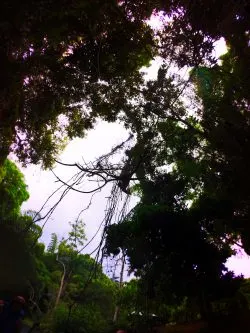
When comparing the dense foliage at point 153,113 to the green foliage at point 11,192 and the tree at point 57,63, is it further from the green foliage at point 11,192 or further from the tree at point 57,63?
the green foliage at point 11,192

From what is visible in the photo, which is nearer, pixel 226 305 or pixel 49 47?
pixel 49 47


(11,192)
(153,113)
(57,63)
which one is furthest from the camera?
(11,192)

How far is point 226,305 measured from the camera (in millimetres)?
7848

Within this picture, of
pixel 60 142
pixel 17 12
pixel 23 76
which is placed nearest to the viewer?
pixel 17 12

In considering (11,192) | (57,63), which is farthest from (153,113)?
(11,192)

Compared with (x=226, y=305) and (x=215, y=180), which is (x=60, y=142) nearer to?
(x=215, y=180)

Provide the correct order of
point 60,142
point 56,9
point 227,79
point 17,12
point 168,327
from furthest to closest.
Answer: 1. point 60,142
2. point 227,79
3. point 168,327
4. point 56,9
5. point 17,12

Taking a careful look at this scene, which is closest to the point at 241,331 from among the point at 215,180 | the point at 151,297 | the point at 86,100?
the point at 151,297

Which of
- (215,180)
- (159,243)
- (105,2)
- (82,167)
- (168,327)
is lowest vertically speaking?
(168,327)

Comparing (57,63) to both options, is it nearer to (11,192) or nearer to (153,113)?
(153,113)

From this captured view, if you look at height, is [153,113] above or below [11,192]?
below

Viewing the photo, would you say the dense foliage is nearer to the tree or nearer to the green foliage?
the tree

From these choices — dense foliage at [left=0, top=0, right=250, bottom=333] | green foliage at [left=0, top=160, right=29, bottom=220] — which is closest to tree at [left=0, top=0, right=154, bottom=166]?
dense foliage at [left=0, top=0, right=250, bottom=333]

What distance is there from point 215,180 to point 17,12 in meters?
6.12
